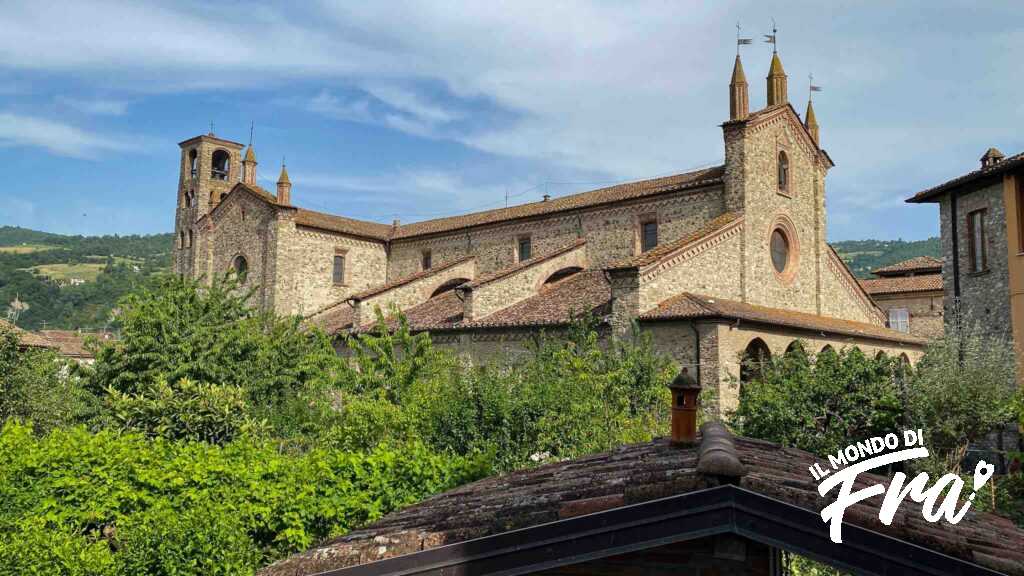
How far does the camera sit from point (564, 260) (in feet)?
82.9

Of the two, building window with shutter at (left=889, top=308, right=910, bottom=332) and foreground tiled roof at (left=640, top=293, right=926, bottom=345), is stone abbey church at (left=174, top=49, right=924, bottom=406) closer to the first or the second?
foreground tiled roof at (left=640, top=293, right=926, bottom=345)

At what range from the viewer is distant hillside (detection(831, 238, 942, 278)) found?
96344mm

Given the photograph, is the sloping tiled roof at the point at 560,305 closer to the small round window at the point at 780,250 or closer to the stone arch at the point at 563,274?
the stone arch at the point at 563,274

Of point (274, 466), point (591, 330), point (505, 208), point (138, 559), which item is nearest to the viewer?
point (138, 559)

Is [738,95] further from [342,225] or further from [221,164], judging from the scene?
[221,164]

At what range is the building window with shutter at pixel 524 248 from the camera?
2795 cm

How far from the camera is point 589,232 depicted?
25891 mm

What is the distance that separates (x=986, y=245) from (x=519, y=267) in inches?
491

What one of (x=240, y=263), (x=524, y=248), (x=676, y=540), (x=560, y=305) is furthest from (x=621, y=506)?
(x=240, y=263)

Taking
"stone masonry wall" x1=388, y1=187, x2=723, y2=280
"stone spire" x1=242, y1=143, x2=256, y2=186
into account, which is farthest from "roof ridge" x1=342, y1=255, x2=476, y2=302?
"stone spire" x1=242, y1=143, x2=256, y2=186

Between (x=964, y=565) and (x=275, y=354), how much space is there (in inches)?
663

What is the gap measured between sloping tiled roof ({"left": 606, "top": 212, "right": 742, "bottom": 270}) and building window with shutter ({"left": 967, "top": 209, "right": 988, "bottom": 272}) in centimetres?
583

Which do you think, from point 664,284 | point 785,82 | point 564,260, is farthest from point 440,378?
point 785,82

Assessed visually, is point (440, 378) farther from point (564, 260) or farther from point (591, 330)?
point (564, 260)
